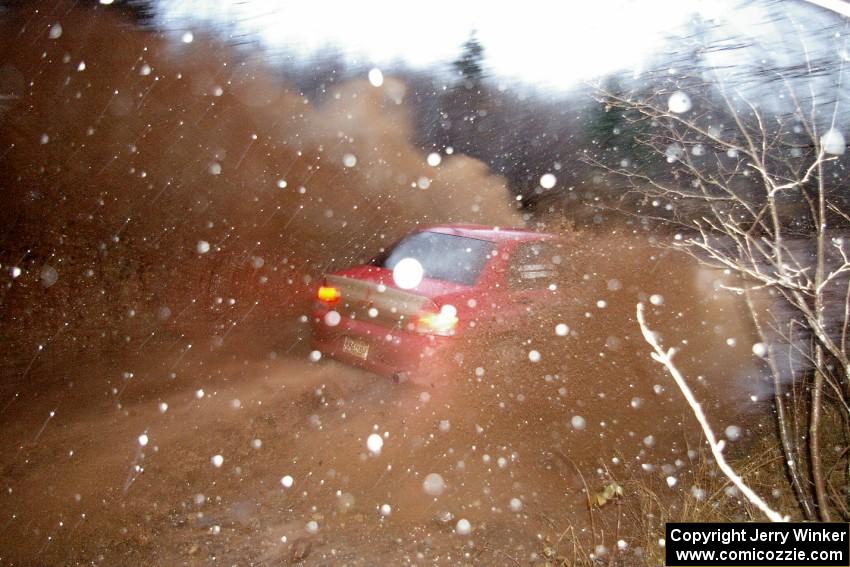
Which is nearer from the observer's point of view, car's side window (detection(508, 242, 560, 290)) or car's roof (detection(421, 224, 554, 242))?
car's side window (detection(508, 242, 560, 290))

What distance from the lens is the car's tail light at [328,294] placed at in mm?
4031

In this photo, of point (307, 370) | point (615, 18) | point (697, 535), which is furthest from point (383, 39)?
point (697, 535)

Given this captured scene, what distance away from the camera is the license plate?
3.85 metres

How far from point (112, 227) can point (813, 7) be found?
24.4 feet

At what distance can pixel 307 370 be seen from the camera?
4730 mm

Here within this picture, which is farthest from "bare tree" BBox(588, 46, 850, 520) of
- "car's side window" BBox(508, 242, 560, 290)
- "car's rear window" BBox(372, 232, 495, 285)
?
"car's rear window" BBox(372, 232, 495, 285)

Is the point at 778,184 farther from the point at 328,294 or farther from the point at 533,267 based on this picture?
the point at 328,294

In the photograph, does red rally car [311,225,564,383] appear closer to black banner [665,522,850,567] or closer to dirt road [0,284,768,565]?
dirt road [0,284,768,565]

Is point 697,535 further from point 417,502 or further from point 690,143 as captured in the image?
point 690,143

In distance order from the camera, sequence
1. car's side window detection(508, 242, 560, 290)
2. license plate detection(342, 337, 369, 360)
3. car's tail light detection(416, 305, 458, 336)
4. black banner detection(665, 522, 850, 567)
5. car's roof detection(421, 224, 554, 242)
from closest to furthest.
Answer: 1. black banner detection(665, 522, 850, 567)
2. car's tail light detection(416, 305, 458, 336)
3. license plate detection(342, 337, 369, 360)
4. car's side window detection(508, 242, 560, 290)
5. car's roof detection(421, 224, 554, 242)

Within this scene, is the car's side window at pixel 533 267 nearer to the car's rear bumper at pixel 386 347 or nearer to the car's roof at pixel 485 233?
the car's roof at pixel 485 233

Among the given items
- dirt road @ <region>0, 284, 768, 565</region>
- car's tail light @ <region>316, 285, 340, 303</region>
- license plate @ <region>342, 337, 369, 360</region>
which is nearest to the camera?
dirt road @ <region>0, 284, 768, 565</region>

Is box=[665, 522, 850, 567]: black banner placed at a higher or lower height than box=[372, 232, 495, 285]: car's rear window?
higher

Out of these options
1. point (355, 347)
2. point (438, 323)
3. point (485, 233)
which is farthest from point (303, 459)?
point (485, 233)
